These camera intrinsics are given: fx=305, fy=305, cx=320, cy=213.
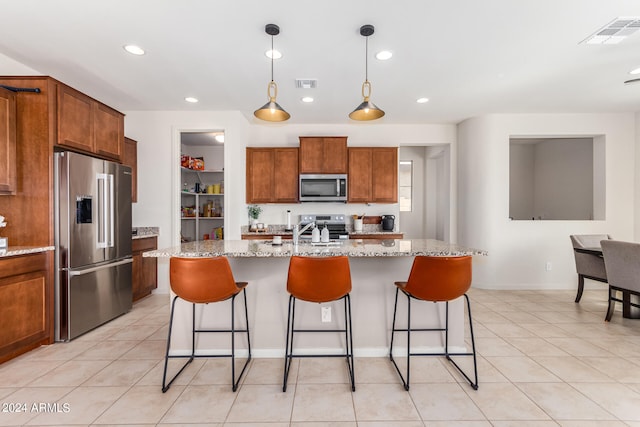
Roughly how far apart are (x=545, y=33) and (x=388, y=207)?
3.07 metres

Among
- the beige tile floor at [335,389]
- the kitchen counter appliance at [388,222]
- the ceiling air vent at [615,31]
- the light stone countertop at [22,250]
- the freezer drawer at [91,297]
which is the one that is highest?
the ceiling air vent at [615,31]

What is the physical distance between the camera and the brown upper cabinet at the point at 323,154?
4676 mm

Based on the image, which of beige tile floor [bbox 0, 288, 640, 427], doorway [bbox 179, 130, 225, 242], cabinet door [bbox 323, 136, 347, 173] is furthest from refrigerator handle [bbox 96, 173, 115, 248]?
cabinet door [bbox 323, 136, 347, 173]

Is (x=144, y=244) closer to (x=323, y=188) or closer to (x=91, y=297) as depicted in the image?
(x=91, y=297)

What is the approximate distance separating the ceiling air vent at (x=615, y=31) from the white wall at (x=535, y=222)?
204cm

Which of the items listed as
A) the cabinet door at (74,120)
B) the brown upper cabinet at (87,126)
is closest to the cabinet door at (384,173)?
the brown upper cabinet at (87,126)

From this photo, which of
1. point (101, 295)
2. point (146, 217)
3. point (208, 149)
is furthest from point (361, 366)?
point (208, 149)

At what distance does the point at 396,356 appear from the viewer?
245 centimetres

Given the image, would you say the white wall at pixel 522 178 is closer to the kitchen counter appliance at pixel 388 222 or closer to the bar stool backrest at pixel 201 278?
→ the kitchen counter appliance at pixel 388 222

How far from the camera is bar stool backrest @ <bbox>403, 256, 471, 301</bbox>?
6.39ft

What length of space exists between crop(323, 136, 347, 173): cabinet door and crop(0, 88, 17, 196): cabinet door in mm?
3403

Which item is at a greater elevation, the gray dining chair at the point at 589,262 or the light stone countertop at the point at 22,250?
the light stone countertop at the point at 22,250

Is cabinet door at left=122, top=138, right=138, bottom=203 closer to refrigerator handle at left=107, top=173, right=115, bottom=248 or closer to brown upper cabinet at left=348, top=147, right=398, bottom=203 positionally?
refrigerator handle at left=107, top=173, right=115, bottom=248

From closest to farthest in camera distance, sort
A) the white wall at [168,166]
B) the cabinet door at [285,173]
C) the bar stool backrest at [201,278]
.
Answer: the bar stool backrest at [201,278], the white wall at [168,166], the cabinet door at [285,173]
